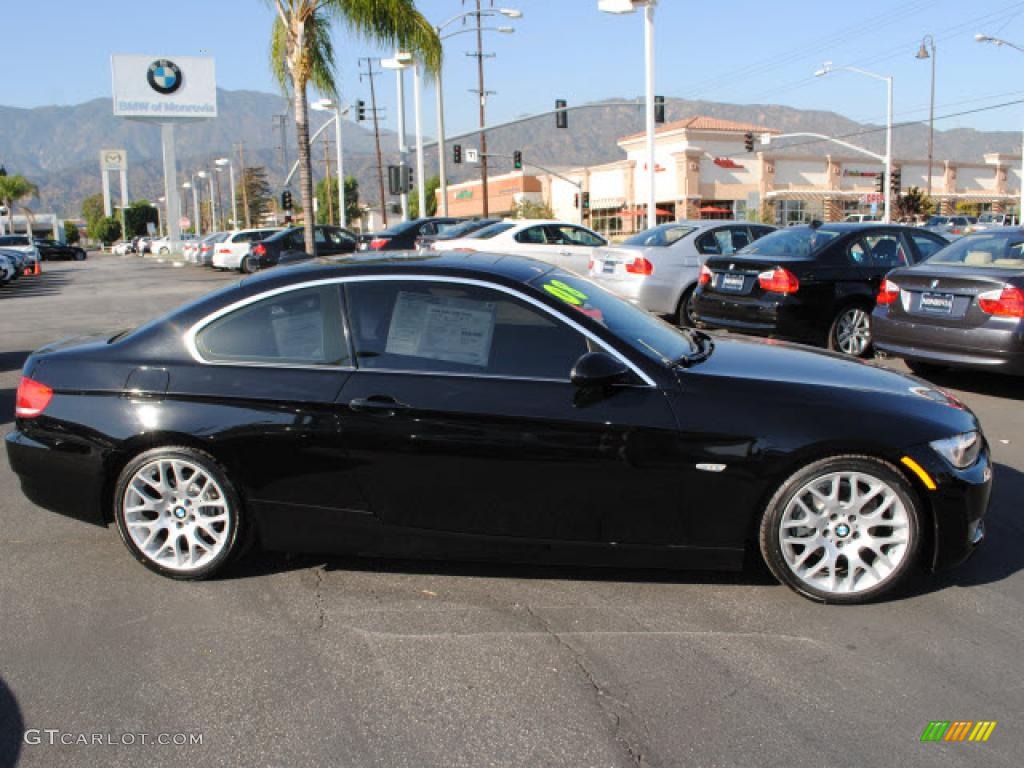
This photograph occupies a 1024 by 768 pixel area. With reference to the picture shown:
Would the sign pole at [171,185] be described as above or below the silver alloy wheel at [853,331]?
above

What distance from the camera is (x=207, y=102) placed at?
196ft

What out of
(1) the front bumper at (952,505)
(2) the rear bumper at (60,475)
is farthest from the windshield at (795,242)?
(2) the rear bumper at (60,475)

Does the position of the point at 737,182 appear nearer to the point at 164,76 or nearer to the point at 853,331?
the point at 164,76

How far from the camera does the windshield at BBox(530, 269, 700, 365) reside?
4.18 meters

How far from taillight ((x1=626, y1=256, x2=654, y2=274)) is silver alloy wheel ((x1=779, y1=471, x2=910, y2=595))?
8645 millimetres

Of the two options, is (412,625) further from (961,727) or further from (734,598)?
(961,727)

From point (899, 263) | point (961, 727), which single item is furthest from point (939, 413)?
point (899, 263)

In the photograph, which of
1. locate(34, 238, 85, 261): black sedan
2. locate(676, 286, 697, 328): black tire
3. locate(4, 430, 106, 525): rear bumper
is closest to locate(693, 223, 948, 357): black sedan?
locate(676, 286, 697, 328): black tire

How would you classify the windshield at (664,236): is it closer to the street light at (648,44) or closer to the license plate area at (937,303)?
the license plate area at (937,303)

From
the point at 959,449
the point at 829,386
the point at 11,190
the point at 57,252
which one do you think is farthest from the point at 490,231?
the point at 11,190

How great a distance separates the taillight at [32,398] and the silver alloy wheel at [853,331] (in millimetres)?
7712

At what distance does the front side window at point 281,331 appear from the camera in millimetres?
4191

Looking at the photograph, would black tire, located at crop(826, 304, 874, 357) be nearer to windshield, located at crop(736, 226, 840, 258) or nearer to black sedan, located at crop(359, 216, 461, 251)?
windshield, located at crop(736, 226, 840, 258)

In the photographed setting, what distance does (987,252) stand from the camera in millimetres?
8117
